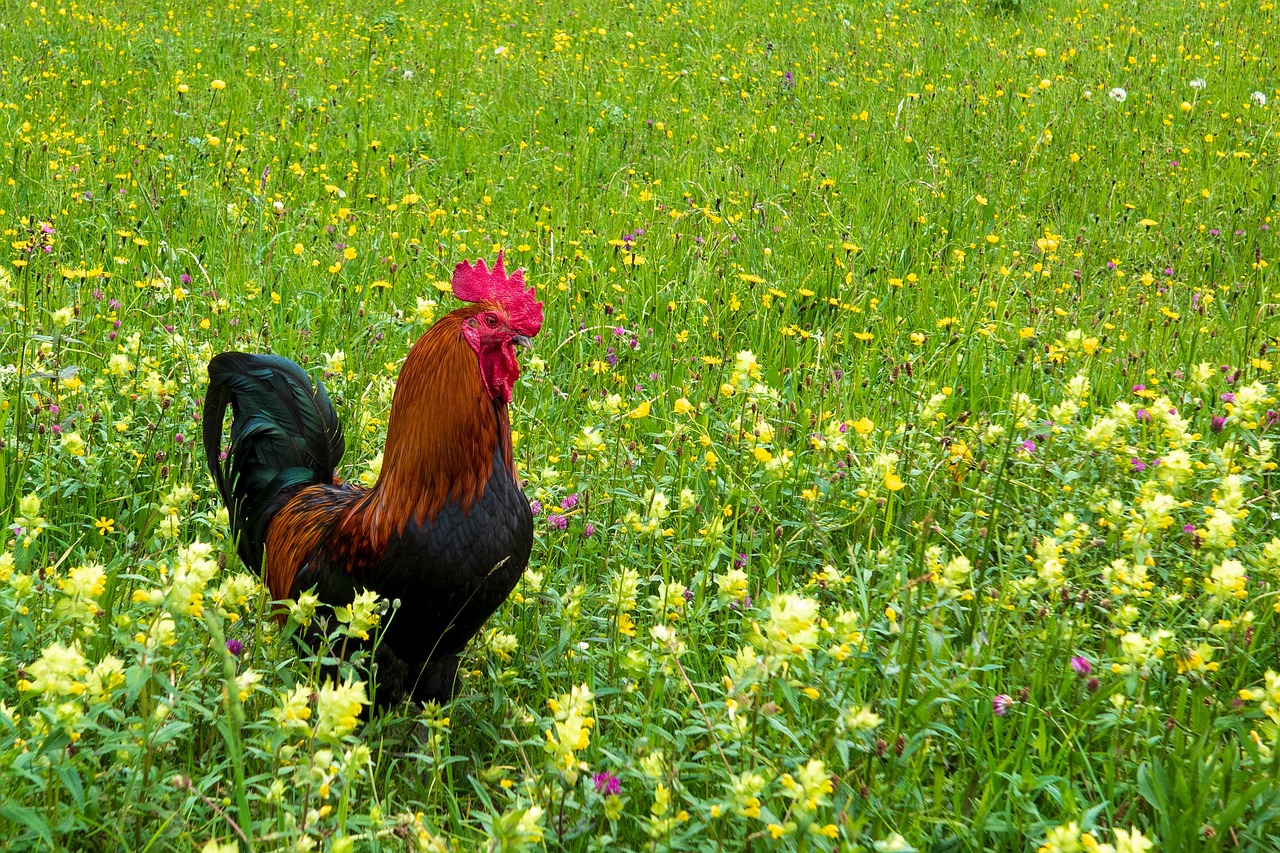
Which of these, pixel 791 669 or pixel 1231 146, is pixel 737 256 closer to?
pixel 791 669

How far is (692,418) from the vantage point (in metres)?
3.42

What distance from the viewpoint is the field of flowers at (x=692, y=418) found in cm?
197

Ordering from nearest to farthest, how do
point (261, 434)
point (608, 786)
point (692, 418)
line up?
point (608, 786), point (261, 434), point (692, 418)

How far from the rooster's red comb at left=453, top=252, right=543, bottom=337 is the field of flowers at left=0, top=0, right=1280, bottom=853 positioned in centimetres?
50

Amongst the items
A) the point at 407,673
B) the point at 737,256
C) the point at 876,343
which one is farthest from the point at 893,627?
the point at 737,256

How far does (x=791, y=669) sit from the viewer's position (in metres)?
2.42

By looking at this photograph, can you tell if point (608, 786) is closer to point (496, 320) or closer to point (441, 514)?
point (441, 514)

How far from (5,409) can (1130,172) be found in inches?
248

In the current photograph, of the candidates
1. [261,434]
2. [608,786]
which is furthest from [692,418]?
[608,786]

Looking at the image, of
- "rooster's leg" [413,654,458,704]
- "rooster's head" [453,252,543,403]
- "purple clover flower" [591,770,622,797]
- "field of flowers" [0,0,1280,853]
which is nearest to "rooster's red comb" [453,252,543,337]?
"rooster's head" [453,252,543,403]

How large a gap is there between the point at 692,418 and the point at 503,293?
88cm

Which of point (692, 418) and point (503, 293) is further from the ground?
point (503, 293)

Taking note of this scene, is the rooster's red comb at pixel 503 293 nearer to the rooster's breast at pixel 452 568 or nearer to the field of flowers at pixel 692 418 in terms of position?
the rooster's breast at pixel 452 568

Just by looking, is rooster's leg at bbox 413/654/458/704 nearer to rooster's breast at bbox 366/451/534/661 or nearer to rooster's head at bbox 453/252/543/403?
rooster's breast at bbox 366/451/534/661
